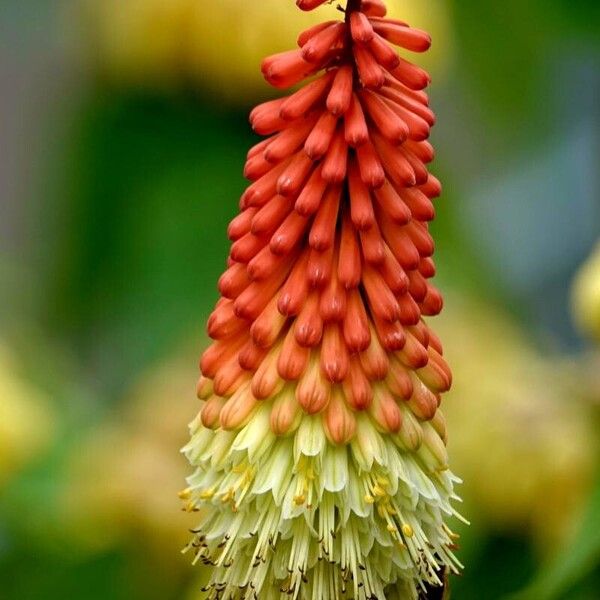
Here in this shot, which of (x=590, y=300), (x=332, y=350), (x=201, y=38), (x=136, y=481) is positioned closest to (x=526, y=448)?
(x=590, y=300)

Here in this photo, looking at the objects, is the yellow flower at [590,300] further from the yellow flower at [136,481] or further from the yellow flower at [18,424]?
the yellow flower at [18,424]

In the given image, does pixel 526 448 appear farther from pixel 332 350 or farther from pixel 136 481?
→ pixel 332 350

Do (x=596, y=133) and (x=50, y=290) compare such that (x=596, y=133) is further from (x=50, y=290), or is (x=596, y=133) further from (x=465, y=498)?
(x=465, y=498)

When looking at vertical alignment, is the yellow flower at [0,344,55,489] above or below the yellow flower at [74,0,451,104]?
below

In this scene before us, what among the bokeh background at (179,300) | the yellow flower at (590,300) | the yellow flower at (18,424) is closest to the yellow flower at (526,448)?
the bokeh background at (179,300)

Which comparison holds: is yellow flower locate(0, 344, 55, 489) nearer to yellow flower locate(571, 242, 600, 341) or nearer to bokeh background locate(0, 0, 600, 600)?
bokeh background locate(0, 0, 600, 600)

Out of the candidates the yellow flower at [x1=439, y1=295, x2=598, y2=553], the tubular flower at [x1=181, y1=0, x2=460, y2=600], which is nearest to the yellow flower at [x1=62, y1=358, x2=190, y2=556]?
the yellow flower at [x1=439, y1=295, x2=598, y2=553]
